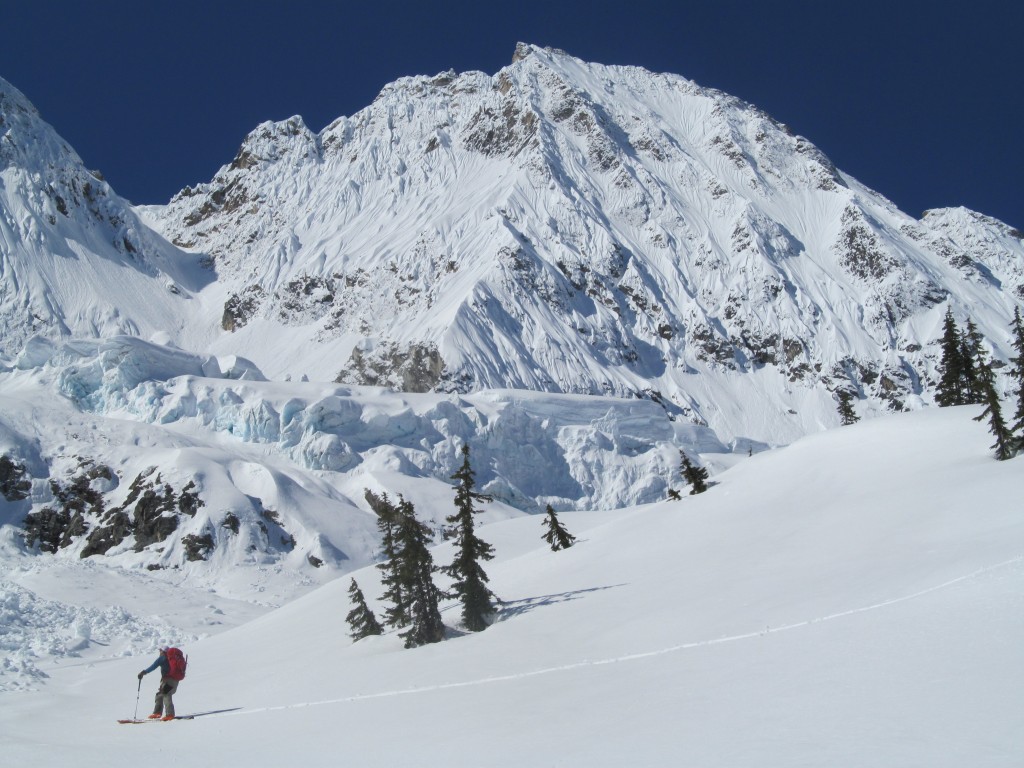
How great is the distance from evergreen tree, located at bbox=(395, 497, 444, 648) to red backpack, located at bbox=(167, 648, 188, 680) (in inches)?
334

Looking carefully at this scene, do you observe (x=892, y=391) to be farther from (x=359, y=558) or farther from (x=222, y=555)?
(x=222, y=555)

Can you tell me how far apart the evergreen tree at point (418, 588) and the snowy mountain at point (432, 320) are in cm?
3820

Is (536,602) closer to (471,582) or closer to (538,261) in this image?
(471,582)

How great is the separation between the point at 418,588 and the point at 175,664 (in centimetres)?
909

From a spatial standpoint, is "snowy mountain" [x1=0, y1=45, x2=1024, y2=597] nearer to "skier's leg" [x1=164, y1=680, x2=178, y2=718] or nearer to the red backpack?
the red backpack

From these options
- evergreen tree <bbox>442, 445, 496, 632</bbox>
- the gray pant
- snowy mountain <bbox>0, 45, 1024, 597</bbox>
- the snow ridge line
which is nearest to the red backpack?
the gray pant

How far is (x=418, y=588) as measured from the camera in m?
23.1

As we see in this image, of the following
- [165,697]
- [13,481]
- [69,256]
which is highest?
[69,256]

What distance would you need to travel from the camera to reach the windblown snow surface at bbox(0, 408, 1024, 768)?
7727 millimetres

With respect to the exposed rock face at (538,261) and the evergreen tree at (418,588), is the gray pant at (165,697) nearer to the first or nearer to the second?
the evergreen tree at (418,588)

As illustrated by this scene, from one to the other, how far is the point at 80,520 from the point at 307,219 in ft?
381

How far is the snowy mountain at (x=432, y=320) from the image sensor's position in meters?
69.6

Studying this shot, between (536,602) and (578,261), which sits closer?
(536,602)

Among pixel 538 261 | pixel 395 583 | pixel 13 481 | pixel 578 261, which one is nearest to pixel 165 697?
pixel 395 583
